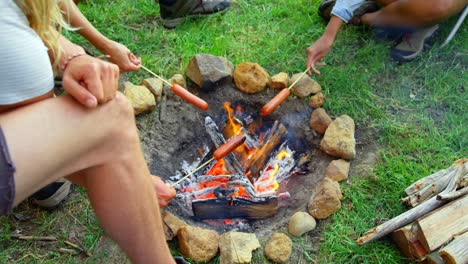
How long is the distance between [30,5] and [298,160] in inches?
71.7

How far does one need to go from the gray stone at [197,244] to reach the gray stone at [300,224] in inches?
16.1

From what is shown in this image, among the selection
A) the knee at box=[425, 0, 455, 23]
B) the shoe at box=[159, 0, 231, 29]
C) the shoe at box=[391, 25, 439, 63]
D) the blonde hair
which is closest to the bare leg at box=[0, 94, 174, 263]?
the blonde hair

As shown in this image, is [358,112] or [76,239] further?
[358,112]

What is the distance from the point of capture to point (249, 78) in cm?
301

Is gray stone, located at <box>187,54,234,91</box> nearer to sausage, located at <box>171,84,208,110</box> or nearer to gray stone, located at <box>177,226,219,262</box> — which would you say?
sausage, located at <box>171,84,208,110</box>

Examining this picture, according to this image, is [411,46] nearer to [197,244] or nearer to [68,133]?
[197,244]

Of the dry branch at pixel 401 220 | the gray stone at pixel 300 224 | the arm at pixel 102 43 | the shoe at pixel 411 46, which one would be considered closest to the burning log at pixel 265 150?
the gray stone at pixel 300 224

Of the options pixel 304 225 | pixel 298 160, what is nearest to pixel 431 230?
pixel 304 225

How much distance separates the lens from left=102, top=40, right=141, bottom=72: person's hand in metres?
2.67

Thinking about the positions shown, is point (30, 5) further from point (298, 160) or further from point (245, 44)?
point (245, 44)

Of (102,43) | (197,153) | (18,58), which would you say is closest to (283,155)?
(197,153)

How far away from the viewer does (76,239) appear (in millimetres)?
2320

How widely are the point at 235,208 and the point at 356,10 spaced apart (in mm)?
2029

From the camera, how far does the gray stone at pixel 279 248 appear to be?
2.25 m
